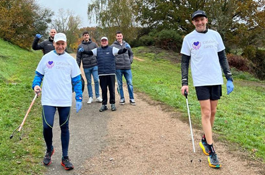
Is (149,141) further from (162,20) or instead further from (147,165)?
(162,20)

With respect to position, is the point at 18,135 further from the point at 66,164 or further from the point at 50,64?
the point at 50,64

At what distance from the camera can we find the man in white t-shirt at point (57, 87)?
429 centimetres

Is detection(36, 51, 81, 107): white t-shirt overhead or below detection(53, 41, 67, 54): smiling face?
below

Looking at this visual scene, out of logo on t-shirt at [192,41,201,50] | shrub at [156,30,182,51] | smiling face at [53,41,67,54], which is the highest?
shrub at [156,30,182,51]

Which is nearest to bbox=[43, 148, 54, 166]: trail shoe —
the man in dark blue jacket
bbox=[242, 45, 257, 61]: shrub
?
the man in dark blue jacket

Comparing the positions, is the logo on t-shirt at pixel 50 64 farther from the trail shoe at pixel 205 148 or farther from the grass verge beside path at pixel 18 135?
the trail shoe at pixel 205 148

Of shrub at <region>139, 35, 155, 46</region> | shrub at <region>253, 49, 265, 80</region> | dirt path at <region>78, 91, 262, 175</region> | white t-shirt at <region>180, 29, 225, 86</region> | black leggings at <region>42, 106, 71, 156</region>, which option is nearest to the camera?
black leggings at <region>42, 106, 71, 156</region>

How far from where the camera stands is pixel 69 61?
445 centimetres

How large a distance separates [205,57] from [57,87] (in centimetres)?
236

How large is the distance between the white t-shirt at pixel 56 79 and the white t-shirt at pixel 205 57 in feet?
6.48

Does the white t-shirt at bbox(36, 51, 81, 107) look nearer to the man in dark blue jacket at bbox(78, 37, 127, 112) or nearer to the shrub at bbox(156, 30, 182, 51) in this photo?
the man in dark blue jacket at bbox(78, 37, 127, 112)

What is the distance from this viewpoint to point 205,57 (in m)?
4.48

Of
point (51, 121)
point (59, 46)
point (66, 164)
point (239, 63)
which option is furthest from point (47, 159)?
point (239, 63)

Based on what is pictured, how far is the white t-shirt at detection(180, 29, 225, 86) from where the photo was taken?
14.7 feet
